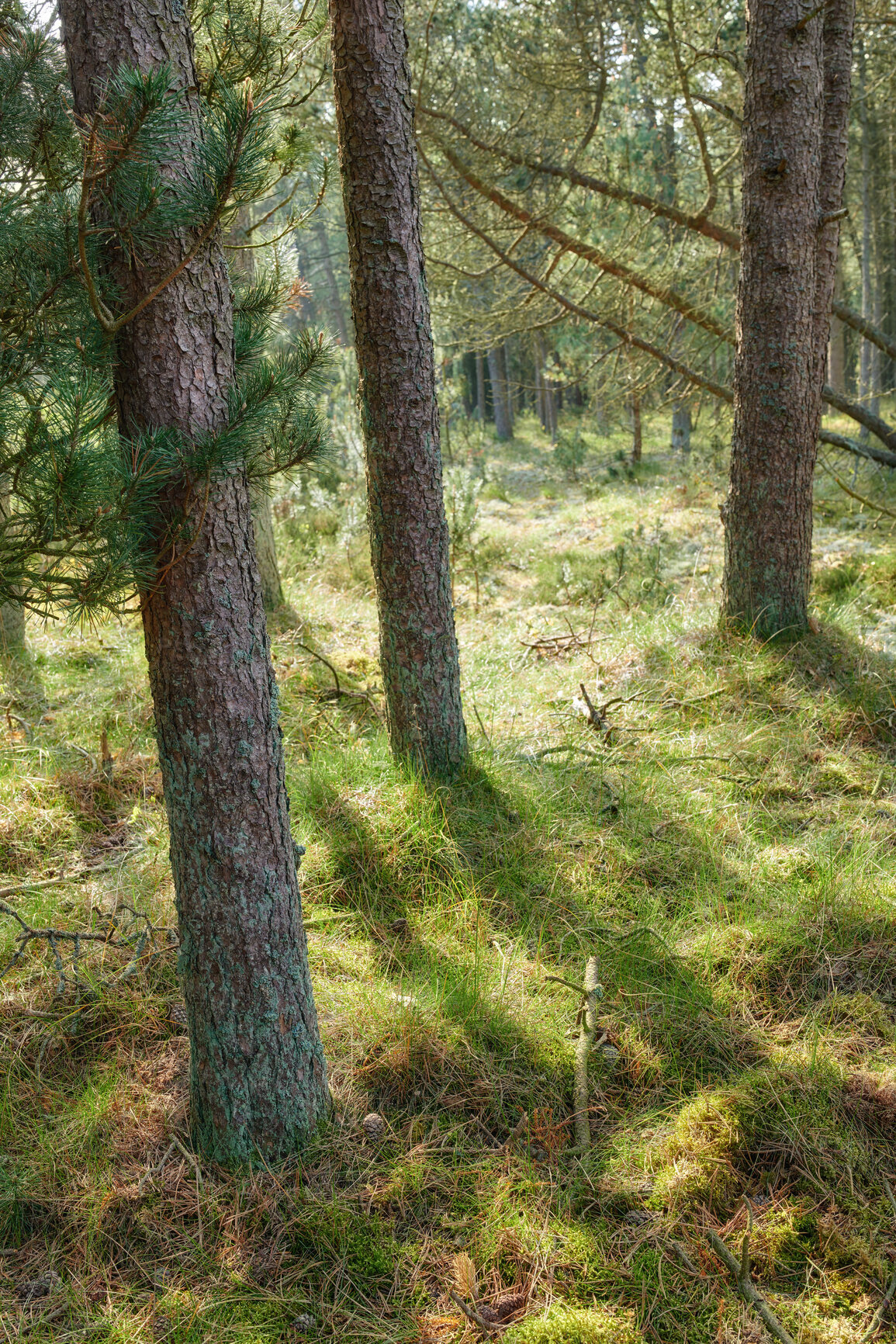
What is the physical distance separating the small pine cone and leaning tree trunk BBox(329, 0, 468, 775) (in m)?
1.61

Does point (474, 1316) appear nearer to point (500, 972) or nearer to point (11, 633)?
point (500, 972)

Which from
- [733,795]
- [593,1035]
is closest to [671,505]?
[733,795]

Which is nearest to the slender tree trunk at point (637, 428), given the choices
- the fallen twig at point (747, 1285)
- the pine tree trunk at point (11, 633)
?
the pine tree trunk at point (11, 633)

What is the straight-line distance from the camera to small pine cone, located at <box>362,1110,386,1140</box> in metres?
2.40

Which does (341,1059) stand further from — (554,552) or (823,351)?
(554,552)

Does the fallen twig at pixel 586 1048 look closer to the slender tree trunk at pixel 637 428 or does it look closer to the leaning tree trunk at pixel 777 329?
the leaning tree trunk at pixel 777 329

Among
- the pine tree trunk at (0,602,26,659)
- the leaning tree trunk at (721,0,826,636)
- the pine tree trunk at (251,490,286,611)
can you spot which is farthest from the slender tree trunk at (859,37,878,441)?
the pine tree trunk at (0,602,26,659)

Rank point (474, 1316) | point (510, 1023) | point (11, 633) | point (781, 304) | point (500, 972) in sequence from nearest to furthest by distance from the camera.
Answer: point (474, 1316)
point (510, 1023)
point (500, 972)
point (781, 304)
point (11, 633)

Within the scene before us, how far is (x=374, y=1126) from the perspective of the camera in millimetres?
2418

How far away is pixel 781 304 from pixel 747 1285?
180 inches

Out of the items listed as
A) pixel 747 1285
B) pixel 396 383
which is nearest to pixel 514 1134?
pixel 747 1285

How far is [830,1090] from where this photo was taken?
7.98ft

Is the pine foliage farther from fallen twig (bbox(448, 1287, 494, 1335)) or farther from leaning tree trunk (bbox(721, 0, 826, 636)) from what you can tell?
leaning tree trunk (bbox(721, 0, 826, 636))

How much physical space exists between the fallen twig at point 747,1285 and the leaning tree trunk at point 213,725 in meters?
1.11
